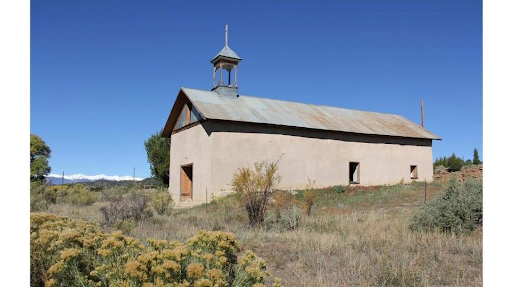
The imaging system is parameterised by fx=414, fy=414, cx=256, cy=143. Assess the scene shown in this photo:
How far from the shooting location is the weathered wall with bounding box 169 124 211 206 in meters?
19.0

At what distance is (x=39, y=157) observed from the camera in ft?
125

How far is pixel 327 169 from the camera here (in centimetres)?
2167

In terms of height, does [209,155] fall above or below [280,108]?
below

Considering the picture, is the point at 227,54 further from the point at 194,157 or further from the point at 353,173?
the point at 353,173

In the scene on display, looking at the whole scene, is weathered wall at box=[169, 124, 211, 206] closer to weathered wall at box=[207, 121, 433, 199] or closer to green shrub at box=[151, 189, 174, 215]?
weathered wall at box=[207, 121, 433, 199]

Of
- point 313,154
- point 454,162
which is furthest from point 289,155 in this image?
point 454,162

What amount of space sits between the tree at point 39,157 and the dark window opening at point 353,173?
26.8 metres

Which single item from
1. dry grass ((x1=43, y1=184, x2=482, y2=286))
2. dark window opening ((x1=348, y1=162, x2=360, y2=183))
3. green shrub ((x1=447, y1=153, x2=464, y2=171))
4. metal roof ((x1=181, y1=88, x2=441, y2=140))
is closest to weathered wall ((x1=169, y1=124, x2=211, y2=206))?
metal roof ((x1=181, y1=88, x2=441, y2=140))

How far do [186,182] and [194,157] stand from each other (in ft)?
7.11

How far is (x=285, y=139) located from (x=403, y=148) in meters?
8.64

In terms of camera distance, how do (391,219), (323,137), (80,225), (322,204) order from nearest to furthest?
1. (80,225)
2. (391,219)
3. (322,204)
4. (323,137)

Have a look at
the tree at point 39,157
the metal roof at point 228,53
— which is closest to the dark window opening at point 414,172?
the metal roof at point 228,53
